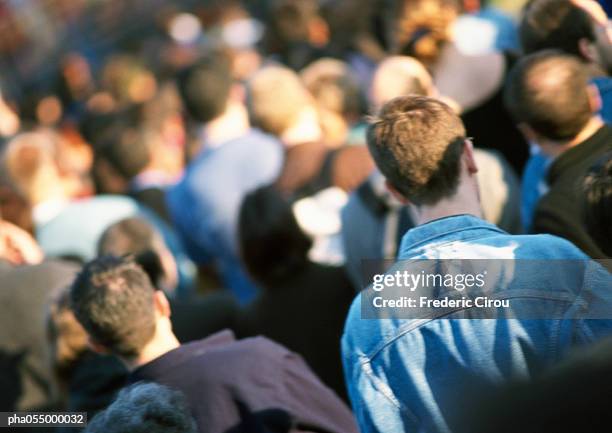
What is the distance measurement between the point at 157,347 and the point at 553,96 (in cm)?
146

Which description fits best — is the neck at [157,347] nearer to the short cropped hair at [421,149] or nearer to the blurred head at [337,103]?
→ the short cropped hair at [421,149]

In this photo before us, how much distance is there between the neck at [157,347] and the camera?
3184 millimetres

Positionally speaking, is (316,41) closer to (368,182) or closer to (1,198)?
(1,198)

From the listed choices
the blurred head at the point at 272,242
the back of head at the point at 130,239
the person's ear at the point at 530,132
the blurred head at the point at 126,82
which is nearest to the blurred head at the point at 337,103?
the back of head at the point at 130,239

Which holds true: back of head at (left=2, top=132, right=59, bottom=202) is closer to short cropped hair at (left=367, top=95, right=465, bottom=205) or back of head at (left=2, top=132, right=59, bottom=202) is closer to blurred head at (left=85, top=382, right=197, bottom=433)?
short cropped hair at (left=367, top=95, right=465, bottom=205)

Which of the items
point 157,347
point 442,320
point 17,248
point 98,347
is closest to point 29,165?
→ point 17,248

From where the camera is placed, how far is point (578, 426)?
1388 mm

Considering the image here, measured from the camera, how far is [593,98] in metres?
3.50

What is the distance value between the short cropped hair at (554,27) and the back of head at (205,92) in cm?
211

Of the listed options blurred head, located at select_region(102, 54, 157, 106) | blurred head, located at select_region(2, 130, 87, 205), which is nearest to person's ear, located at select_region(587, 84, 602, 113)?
blurred head, located at select_region(2, 130, 87, 205)

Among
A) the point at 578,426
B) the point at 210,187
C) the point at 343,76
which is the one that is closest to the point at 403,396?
the point at 578,426

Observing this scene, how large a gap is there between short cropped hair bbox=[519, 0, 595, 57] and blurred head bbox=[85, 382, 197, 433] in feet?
6.31

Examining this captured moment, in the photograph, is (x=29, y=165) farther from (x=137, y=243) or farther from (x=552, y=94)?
(x=552, y=94)

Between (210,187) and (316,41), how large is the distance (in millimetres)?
3423
